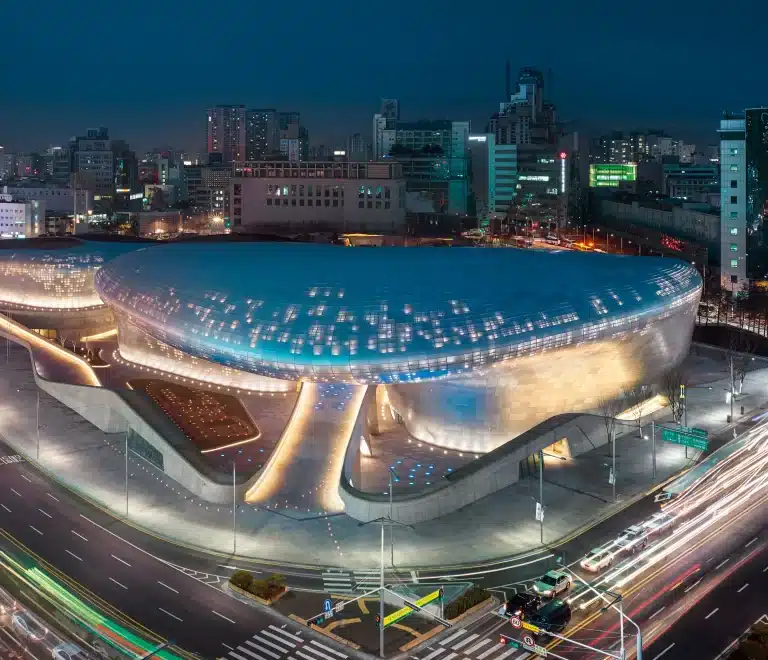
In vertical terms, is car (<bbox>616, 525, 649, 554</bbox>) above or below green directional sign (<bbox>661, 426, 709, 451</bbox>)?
below

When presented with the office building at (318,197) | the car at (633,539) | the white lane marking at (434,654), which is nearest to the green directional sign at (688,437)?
the car at (633,539)

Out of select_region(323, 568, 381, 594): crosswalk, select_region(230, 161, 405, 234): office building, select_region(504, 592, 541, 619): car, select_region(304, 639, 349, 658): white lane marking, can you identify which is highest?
select_region(230, 161, 405, 234): office building

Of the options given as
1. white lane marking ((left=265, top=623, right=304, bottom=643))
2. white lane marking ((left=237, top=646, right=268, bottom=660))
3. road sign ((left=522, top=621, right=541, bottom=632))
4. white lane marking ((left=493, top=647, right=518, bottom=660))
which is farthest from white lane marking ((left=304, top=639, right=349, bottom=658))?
road sign ((left=522, top=621, right=541, bottom=632))

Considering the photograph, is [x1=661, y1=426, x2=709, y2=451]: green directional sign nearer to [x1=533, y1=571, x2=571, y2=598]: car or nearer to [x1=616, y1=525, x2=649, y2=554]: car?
[x1=616, y1=525, x2=649, y2=554]: car

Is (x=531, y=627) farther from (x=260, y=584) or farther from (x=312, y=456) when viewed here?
(x=312, y=456)

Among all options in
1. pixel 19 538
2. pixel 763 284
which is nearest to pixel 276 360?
pixel 19 538

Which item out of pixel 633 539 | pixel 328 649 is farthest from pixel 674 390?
pixel 328 649
